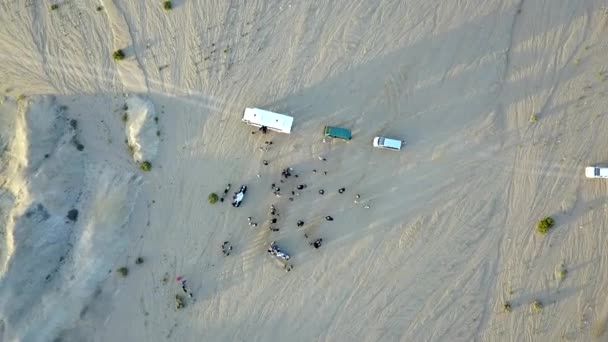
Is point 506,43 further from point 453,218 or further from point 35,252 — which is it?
point 35,252

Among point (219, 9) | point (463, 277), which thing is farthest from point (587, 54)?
point (219, 9)

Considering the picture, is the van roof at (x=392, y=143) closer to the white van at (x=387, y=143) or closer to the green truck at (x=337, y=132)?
the white van at (x=387, y=143)

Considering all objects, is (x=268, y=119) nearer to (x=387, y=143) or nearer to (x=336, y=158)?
(x=336, y=158)

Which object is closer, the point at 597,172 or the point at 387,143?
the point at 387,143

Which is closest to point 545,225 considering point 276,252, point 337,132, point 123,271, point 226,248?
point 337,132

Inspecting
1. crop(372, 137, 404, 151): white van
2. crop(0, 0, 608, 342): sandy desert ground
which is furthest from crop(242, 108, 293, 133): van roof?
crop(372, 137, 404, 151): white van
